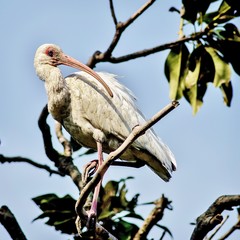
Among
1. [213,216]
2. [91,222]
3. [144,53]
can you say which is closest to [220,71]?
[144,53]

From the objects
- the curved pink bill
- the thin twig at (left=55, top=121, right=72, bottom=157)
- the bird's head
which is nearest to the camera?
the curved pink bill

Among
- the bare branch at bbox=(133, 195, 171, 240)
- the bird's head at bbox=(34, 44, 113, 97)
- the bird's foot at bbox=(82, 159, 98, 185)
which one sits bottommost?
the bare branch at bbox=(133, 195, 171, 240)

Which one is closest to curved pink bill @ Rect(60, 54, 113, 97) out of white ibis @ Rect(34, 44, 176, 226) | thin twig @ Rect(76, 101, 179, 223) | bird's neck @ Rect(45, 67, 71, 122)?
white ibis @ Rect(34, 44, 176, 226)

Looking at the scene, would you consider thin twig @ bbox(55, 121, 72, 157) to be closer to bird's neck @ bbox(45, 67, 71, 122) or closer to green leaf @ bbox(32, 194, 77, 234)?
bird's neck @ bbox(45, 67, 71, 122)

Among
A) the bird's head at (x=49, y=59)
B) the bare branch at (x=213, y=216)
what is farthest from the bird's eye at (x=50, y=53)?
the bare branch at (x=213, y=216)

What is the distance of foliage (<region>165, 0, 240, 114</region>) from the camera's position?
6.60 metres

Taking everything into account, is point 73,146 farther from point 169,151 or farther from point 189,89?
point 189,89

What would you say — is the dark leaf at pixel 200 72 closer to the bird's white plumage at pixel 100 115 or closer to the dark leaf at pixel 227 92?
the dark leaf at pixel 227 92

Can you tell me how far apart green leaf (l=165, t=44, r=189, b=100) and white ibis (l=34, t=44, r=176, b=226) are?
1.19 m

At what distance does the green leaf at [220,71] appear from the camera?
21.6 feet

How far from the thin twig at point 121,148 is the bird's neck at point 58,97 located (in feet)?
7.07

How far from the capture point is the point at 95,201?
7.31m

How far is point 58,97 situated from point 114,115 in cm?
59

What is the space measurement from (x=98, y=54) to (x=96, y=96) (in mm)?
429
